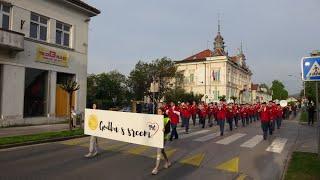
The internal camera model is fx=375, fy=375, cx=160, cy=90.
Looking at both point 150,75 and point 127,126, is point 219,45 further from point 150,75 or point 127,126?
point 127,126

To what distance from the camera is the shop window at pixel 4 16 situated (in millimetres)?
24166

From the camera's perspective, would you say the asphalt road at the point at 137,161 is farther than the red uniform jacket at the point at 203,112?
No

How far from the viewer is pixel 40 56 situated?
88.1ft

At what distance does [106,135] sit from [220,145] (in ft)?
19.6

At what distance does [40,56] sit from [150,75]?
38.2 metres

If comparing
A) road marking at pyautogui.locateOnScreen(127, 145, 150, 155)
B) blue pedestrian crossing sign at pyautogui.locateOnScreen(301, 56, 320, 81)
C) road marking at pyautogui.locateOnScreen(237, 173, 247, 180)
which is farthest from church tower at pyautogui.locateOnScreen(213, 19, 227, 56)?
road marking at pyautogui.locateOnScreen(237, 173, 247, 180)

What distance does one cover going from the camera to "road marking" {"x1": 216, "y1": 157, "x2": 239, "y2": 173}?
1095cm

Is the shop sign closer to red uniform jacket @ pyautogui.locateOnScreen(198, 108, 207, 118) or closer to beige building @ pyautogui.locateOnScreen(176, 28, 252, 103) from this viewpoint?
red uniform jacket @ pyautogui.locateOnScreen(198, 108, 207, 118)

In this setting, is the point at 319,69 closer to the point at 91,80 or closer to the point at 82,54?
the point at 82,54

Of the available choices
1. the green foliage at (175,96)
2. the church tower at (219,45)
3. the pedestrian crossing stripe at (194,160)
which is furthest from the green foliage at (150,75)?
the pedestrian crossing stripe at (194,160)

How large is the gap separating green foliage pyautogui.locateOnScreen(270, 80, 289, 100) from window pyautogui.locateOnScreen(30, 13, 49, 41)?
137095 millimetres

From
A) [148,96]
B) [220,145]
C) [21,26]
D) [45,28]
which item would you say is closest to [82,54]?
[45,28]

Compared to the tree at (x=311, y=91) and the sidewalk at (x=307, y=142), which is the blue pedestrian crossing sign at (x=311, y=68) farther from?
the tree at (x=311, y=91)

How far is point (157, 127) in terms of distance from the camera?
35.0 feet
